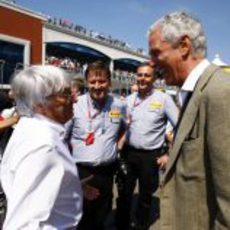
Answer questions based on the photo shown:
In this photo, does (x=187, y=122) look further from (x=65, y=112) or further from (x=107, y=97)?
(x=107, y=97)

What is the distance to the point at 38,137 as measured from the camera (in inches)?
86.0

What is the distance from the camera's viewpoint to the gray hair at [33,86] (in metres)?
2.39

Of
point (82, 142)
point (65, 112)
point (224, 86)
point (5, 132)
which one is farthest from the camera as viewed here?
point (5, 132)

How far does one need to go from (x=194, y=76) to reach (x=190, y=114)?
0.23 meters

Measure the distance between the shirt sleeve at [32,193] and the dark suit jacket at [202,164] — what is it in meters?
0.55

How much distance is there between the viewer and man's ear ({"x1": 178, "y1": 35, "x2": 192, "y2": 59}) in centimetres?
228

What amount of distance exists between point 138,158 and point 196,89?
3.47 metres

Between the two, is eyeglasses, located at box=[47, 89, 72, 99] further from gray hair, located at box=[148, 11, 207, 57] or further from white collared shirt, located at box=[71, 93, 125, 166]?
white collared shirt, located at box=[71, 93, 125, 166]

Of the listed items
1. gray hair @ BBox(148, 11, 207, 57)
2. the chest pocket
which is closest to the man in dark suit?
gray hair @ BBox(148, 11, 207, 57)

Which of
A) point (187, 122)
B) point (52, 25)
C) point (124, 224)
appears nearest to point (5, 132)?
point (124, 224)

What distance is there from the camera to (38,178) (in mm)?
2070

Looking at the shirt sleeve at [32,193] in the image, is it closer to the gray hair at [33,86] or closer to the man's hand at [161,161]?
the gray hair at [33,86]

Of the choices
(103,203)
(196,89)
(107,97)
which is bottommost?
(103,203)

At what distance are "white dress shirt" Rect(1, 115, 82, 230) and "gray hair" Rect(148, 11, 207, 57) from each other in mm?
714
